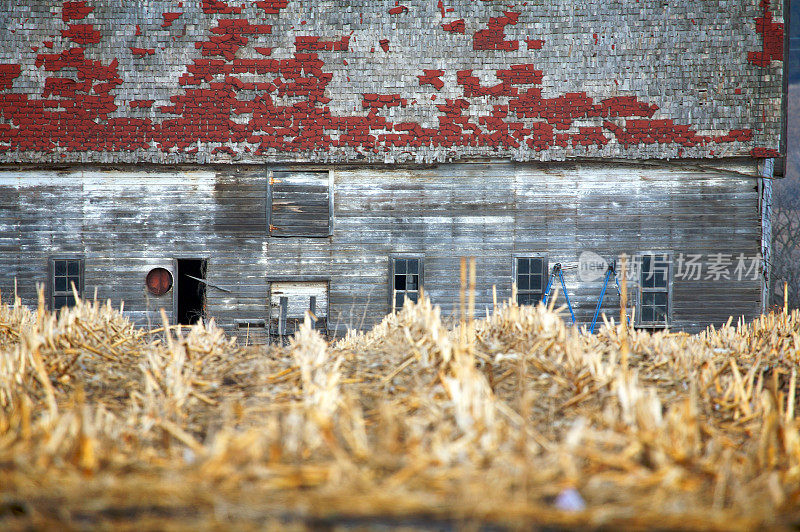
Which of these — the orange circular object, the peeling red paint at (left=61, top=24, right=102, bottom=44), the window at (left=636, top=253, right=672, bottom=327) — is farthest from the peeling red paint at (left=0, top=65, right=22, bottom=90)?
the window at (left=636, top=253, right=672, bottom=327)

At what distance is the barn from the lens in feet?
47.4

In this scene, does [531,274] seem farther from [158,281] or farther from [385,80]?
[158,281]

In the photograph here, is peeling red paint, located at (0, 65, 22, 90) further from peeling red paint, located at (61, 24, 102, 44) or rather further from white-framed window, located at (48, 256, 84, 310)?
white-framed window, located at (48, 256, 84, 310)

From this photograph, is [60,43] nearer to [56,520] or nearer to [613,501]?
[56,520]

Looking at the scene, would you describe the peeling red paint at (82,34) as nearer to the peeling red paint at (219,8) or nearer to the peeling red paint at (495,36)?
the peeling red paint at (219,8)

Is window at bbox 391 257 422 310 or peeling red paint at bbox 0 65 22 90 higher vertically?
peeling red paint at bbox 0 65 22 90

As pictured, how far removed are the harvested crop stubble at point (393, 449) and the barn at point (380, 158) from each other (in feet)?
27.3

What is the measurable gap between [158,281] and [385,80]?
6.33 metres

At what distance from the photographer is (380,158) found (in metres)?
14.4

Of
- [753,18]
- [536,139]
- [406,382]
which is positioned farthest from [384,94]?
[406,382]

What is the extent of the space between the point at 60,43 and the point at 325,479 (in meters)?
14.3

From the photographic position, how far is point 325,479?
348 cm

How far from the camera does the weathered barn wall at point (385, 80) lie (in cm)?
1440

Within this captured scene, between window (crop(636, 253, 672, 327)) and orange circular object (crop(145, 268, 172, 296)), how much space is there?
32.2 feet
